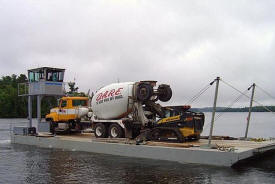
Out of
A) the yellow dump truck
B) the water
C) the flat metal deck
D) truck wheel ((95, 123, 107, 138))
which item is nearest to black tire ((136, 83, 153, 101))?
the flat metal deck

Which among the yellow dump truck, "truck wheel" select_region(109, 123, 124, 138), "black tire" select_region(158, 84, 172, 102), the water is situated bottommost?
the water

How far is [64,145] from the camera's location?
2056 cm

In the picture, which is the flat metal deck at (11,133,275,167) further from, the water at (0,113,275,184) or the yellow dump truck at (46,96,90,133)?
the yellow dump truck at (46,96,90,133)

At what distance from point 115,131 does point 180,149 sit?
18.4 feet

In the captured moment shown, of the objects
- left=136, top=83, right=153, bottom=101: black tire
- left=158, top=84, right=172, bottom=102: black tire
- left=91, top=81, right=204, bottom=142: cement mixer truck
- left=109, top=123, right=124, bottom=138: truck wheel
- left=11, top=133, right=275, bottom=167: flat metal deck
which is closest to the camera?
left=11, top=133, right=275, bottom=167: flat metal deck

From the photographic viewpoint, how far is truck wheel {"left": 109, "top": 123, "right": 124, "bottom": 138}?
19141mm

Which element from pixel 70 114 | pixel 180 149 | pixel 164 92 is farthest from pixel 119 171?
pixel 70 114

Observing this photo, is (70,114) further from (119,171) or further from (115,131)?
(119,171)

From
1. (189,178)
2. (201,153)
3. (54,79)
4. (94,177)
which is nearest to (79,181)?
(94,177)

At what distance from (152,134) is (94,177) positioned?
202 inches

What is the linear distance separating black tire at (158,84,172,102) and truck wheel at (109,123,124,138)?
285 centimetres

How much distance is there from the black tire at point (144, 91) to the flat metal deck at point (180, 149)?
7.92ft

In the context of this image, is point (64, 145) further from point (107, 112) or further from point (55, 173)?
point (55, 173)

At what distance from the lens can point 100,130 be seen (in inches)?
795
